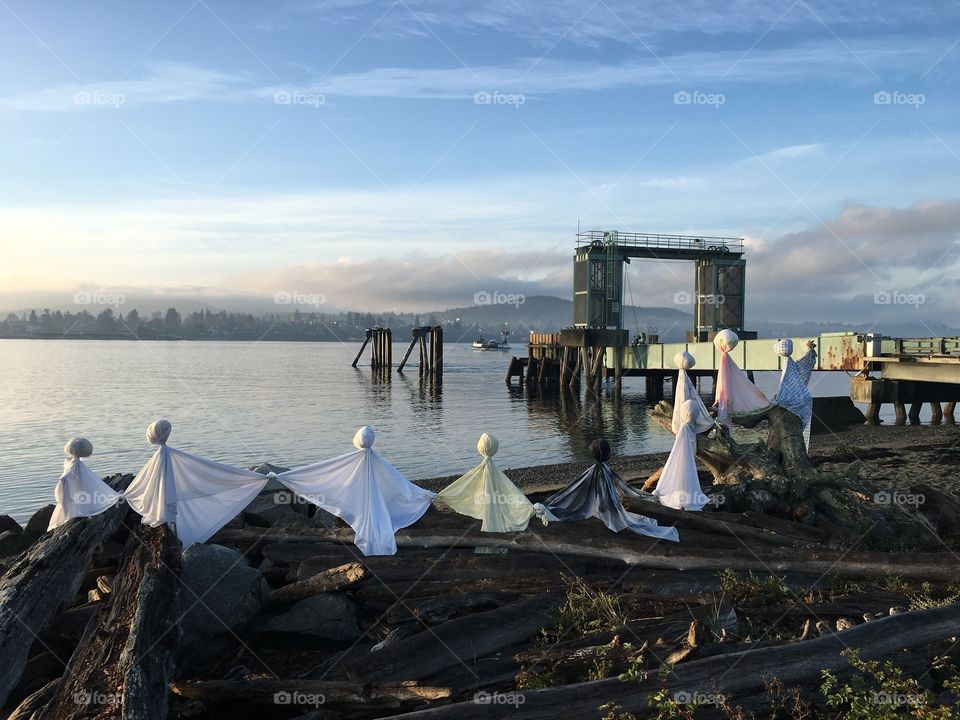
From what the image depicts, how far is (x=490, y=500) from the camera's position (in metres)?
9.05

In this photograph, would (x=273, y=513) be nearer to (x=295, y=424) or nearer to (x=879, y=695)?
(x=879, y=695)

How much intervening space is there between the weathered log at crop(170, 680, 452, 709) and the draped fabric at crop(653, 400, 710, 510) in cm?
542

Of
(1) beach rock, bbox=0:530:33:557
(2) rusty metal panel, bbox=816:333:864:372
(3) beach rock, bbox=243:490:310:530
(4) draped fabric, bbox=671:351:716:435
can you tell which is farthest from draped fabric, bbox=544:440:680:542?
(2) rusty metal panel, bbox=816:333:864:372

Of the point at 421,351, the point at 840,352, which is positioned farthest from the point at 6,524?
the point at 421,351

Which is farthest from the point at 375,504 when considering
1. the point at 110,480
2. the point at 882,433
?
the point at 882,433

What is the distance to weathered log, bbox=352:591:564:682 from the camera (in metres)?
6.10

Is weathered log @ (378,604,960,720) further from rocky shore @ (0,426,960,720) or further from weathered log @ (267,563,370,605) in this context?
weathered log @ (267,563,370,605)

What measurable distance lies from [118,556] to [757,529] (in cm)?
789

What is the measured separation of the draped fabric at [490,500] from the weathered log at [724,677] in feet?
11.9

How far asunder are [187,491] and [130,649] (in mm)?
2979

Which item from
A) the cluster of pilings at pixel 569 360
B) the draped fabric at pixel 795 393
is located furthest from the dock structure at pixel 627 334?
the draped fabric at pixel 795 393

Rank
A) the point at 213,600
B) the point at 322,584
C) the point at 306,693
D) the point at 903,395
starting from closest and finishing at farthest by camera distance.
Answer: the point at 306,693
the point at 213,600
the point at 322,584
the point at 903,395

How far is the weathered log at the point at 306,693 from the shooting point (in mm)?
5836

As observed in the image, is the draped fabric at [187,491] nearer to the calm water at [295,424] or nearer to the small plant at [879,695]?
the small plant at [879,695]
